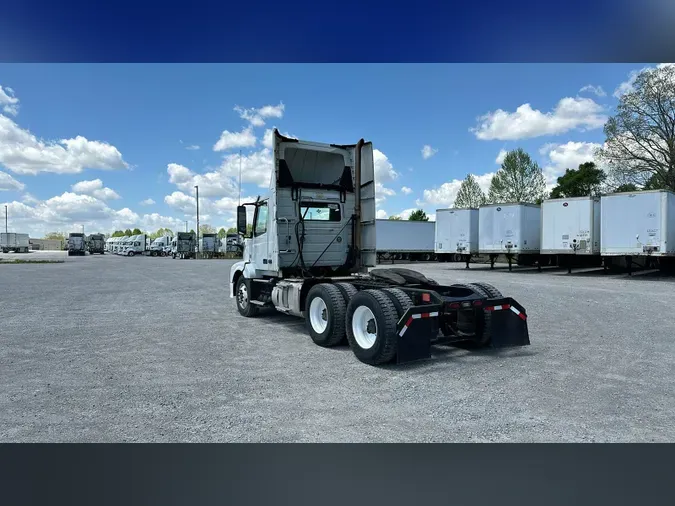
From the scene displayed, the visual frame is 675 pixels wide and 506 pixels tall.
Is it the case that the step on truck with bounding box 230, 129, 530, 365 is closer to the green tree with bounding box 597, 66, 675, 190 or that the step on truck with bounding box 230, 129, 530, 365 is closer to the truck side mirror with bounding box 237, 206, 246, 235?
the truck side mirror with bounding box 237, 206, 246, 235

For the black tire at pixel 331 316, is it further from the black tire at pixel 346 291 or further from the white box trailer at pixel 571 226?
the white box trailer at pixel 571 226

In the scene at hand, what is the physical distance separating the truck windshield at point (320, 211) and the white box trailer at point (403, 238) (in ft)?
97.9

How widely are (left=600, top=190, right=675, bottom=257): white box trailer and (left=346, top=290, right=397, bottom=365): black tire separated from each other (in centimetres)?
1878

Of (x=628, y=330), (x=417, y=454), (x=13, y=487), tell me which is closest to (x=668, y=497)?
(x=417, y=454)

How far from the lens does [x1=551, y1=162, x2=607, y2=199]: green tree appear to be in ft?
161

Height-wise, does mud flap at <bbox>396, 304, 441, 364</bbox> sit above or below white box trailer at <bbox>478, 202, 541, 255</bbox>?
below

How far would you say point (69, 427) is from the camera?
14.8ft

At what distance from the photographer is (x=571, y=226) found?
24.0 m

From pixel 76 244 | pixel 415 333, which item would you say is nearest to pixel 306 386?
pixel 415 333

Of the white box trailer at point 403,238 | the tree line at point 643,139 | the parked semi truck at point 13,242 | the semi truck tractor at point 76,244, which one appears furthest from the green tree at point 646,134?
the parked semi truck at point 13,242

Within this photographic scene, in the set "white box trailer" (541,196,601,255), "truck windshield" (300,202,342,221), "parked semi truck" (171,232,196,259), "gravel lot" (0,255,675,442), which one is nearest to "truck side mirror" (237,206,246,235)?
"truck windshield" (300,202,342,221)

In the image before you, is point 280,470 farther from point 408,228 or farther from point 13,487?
point 408,228

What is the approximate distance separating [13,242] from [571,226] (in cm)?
8416

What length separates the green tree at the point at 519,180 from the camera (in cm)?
5553
